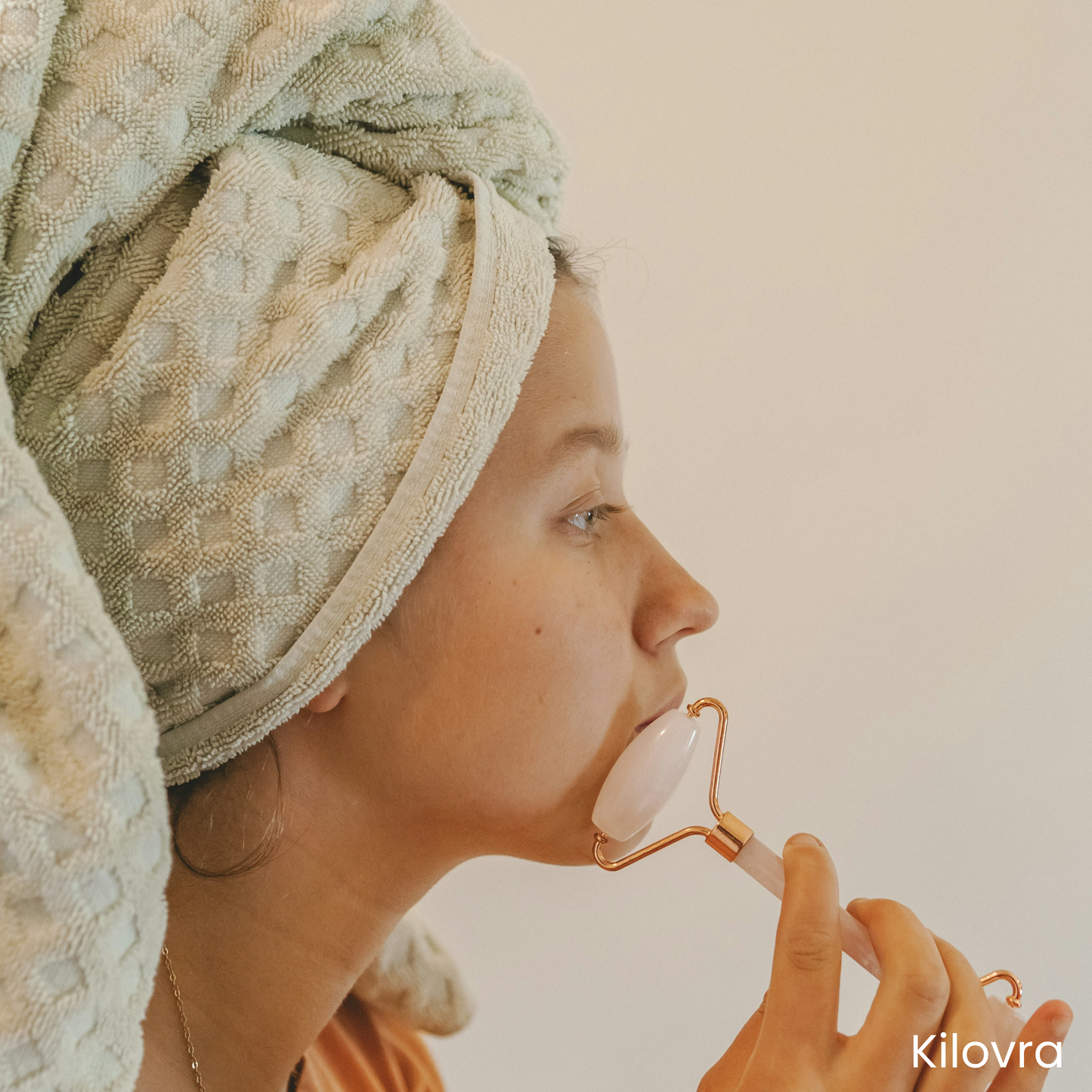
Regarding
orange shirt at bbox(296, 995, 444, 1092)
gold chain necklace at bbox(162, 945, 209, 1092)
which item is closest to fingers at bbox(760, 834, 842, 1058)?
gold chain necklace at bbox(162, 945, 209, 1092)

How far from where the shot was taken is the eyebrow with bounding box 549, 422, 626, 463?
723mm

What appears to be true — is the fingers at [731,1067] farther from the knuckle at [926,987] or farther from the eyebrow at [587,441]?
the eyebrow at [587,441]

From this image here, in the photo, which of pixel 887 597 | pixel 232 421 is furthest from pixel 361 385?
pixel 887 597

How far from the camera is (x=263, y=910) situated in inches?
29.3

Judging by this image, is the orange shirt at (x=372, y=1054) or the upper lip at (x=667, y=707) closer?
the upper lip at (x=667, y=707)

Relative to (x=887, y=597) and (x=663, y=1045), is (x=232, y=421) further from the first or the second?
(x=663, y=1045)

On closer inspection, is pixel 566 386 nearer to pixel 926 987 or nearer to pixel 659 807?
pixel 659 807

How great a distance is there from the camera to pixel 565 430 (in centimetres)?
72

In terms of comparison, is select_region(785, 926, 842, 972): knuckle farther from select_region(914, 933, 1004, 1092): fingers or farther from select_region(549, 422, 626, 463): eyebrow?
select_region(549, 422, 626, 463): eyebrow

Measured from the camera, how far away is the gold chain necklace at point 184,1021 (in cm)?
73

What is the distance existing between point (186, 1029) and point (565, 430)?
0.53m

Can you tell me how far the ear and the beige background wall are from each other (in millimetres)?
615

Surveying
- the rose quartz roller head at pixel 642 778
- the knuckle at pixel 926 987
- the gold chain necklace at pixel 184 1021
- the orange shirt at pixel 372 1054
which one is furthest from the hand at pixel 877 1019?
the orange shirt at pixel 372 1054

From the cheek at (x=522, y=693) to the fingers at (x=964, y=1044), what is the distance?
0.28 metres
